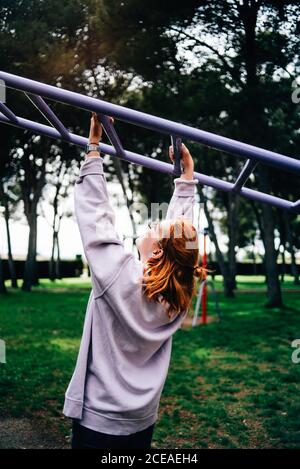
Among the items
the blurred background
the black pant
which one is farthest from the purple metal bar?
the blurred background

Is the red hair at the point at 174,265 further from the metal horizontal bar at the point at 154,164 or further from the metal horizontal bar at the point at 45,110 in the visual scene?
the metal horizontal bar at the point at 154,164

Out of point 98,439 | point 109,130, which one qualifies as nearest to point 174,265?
point 98,439

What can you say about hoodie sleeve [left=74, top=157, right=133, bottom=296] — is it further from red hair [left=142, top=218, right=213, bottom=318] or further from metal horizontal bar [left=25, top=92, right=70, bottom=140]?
metal horizontal bar [left=25, top=92, right=70, bottom=140]

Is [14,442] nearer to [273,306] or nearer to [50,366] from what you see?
[50,366]

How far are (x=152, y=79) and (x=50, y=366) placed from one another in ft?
24.3

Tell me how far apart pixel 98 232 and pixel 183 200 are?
66 centimetres

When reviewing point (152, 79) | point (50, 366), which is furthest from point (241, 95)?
point (50, 366)

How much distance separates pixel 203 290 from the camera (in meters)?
11.4

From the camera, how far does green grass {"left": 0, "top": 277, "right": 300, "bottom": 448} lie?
500cm

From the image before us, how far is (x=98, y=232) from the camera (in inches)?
72.3

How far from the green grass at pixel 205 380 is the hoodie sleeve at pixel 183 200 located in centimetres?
292

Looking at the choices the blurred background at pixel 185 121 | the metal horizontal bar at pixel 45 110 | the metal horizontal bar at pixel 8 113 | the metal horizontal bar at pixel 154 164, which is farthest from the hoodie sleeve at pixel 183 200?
the blurred background at pixel 185 121

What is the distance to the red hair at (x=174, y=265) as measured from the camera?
75.4 inches

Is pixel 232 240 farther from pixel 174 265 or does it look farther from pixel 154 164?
pixel 174 265
